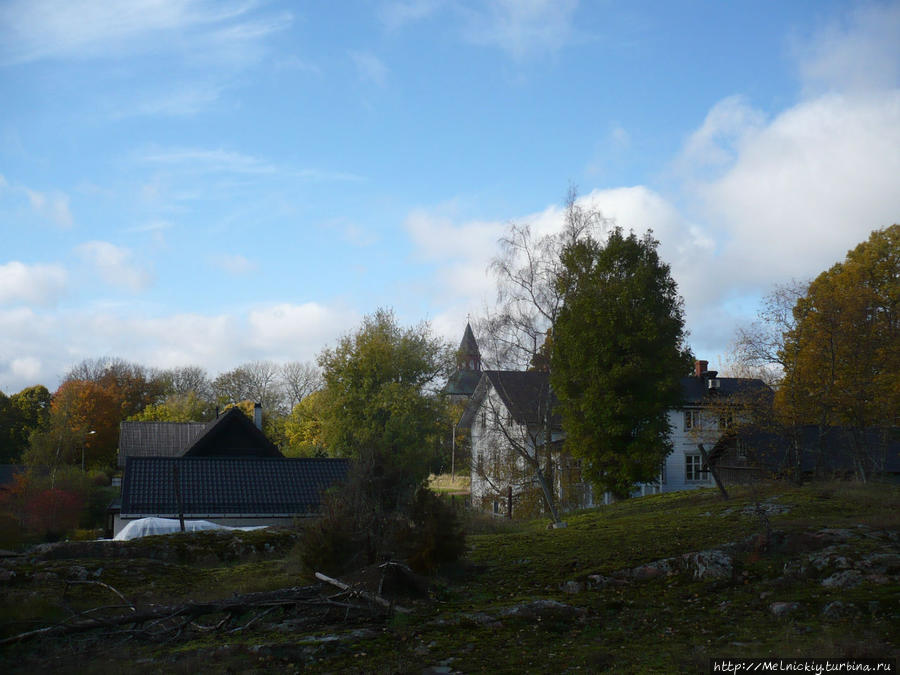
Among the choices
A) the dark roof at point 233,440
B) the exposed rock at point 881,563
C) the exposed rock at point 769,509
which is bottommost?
the exposed rock at point 881,563

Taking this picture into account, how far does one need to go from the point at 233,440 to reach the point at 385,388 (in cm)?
1387

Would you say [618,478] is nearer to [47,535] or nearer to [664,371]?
[664,371]

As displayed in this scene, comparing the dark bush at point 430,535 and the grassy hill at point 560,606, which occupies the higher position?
Result: the dark bush at point 430,535

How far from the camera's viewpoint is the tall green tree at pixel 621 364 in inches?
1099

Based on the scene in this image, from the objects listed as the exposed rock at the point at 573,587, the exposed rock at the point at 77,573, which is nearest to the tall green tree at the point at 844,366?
the exposed rock at the point at 573,587

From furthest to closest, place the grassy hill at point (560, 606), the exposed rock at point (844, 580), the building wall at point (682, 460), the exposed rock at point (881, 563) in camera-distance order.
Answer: the building wall at point (682, 460) → the exposed rock at point (881, 563) → the exposed rock at point (844, 580) → the grassy hill at point (560, 606)

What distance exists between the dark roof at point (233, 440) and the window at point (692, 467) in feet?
75.1

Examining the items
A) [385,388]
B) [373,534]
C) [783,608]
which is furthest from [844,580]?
[385,388]

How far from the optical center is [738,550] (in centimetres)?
1245

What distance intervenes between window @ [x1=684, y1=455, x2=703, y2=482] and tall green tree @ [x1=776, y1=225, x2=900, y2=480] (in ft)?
45.5

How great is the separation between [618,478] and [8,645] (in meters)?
22.3

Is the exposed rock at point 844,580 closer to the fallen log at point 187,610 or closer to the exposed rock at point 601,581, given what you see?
the exposed rock at point 601,581

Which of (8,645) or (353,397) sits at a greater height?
(353,397)

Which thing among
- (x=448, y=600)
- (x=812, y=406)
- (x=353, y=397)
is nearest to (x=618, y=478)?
(x=812, y=406)
